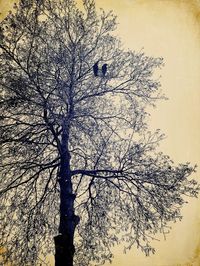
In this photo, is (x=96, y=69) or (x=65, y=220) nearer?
(x=65, y=220)

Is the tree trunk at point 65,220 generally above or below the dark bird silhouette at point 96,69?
below

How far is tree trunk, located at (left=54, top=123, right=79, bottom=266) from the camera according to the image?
5531mm

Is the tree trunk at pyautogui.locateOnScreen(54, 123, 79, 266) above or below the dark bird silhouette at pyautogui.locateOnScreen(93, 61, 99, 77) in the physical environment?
below

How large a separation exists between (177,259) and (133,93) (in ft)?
14.1

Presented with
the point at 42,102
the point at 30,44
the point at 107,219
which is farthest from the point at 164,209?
the point at 30,44

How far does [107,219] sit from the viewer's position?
6.74 m

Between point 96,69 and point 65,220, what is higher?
point 96,69

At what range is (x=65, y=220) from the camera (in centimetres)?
593

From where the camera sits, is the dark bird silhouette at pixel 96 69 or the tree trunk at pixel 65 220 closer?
the tree trunk at pixel 65 220

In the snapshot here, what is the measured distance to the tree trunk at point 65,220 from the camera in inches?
218

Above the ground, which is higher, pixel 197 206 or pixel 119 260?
pixel 197 206

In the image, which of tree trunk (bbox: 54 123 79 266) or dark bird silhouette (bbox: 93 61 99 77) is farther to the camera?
dark bird silhouette (bbox: 93 61 99 77)

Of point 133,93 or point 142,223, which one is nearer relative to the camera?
point 142,223

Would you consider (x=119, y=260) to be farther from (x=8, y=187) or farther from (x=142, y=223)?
(x=8, y=187)
